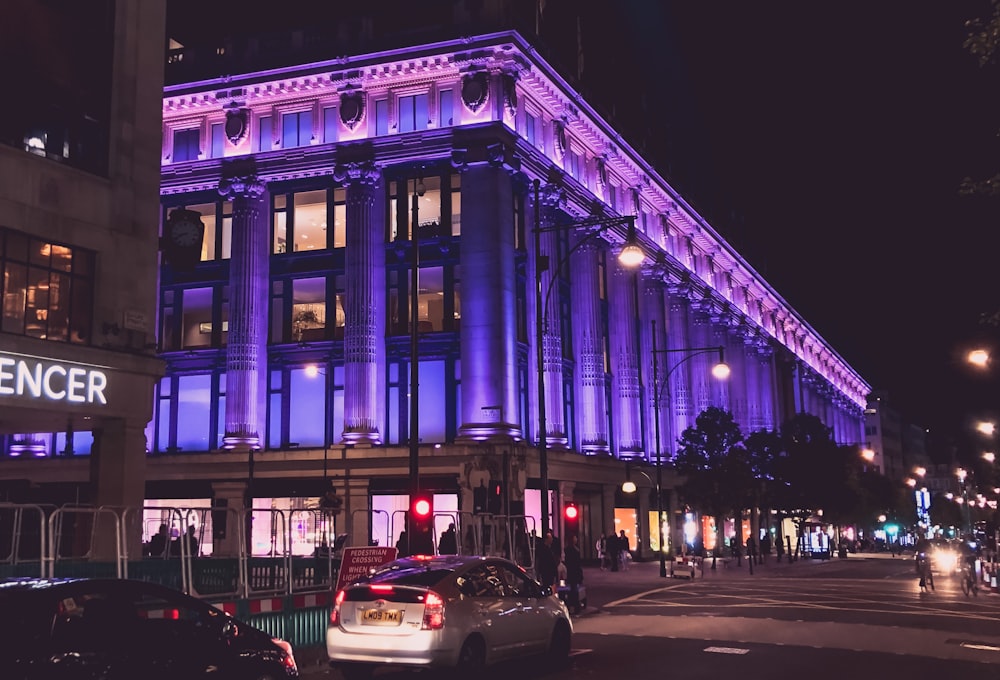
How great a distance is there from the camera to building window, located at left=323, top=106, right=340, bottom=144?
50062 mm

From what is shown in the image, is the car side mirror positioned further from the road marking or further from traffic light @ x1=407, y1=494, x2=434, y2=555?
the road marking

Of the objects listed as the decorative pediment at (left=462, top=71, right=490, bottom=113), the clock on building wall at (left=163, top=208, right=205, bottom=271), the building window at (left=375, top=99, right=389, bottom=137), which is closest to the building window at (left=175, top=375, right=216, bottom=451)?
the building window at (left=375, top=99, right=389, bottom=137)

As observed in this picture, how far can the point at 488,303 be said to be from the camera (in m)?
46.2

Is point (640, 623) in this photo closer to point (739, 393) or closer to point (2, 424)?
point (2, 424)

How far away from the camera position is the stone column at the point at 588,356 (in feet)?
182

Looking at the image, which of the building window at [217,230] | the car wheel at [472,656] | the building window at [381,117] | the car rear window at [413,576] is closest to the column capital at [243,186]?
the building window at [217,230]

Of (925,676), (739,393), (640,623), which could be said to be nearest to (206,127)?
(640,623)

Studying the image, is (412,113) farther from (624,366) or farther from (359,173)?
(624,366)

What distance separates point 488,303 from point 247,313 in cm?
1261

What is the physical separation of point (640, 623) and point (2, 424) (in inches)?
635

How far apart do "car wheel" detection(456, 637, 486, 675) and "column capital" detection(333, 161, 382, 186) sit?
125 feet

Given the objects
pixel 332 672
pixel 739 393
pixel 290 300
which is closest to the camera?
pixel 332 672

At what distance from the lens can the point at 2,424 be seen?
24297mm

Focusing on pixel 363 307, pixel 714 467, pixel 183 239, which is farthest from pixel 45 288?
pixel 714 467
